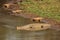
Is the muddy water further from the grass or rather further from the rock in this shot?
the grass

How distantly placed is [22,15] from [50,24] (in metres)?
4.54

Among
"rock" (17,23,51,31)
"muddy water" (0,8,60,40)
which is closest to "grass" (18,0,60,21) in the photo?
"rock" (17,23,51,31)

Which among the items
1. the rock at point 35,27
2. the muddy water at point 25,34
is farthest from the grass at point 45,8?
the muddy water at point 25,34

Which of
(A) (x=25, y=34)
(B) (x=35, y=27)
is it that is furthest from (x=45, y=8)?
(A) (x=25, y=34)

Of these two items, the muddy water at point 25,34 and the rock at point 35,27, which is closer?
the muddy water at point 25,34

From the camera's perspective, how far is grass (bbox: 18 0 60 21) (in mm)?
17656

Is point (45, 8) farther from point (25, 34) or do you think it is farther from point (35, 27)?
point (25, 34)

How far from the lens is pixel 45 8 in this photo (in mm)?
20125

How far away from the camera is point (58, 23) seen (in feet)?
48.7

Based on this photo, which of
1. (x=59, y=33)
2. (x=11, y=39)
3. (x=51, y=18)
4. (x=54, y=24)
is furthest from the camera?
(x=51, y=18)

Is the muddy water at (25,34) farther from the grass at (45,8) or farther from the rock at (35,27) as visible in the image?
the grass at (45,8)

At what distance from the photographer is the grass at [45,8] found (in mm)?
17656

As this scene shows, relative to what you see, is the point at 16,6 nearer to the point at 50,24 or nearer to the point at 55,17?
the point at 55,17

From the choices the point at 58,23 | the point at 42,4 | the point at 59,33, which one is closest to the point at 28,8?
the point at 42,4
